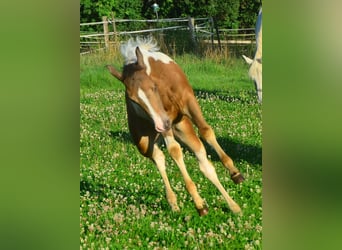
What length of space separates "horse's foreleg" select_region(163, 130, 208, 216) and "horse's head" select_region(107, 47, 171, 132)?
0.12 m

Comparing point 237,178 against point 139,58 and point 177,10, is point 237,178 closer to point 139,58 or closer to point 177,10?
point 139,58

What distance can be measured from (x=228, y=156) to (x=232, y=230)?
518 mm

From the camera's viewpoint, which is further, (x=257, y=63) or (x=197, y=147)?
(x=197, y=147)

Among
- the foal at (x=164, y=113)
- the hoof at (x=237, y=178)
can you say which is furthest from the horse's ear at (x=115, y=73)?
the hoof at (x=237, y=178)

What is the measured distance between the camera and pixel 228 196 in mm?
4027

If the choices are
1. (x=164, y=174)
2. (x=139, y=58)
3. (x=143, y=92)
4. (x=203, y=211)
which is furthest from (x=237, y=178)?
(x=139, y=58)

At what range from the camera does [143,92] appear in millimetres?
3910

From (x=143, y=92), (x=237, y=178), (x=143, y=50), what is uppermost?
(x=143, y=50)

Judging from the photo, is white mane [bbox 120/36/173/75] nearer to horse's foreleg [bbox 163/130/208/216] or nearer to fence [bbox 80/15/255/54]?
fence [bbox 80/15/255/54]

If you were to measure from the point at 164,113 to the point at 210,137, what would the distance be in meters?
0.38
